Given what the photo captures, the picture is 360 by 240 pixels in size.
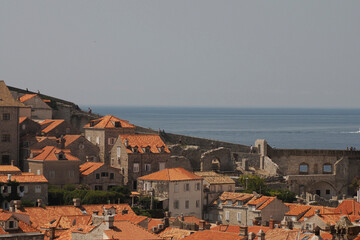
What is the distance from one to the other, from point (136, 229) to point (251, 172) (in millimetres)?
39059

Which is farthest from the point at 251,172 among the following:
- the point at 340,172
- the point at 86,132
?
the point at 86,132

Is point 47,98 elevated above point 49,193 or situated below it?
above

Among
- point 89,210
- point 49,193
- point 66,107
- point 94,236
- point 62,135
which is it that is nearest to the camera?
point 94,236

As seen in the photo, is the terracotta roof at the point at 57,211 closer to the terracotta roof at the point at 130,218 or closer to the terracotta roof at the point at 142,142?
the terracotta roof at the point at 130,218

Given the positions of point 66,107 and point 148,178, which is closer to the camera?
point 148,178

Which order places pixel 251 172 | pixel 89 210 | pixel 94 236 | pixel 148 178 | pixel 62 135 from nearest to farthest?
pixel 94 236 < pixel 89 210 < pixel 148 178 < pixel 62 135 < pixel 251 172

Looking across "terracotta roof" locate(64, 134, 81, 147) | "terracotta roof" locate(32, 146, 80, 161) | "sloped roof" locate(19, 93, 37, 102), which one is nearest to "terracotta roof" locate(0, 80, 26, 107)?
"terracotta roof" locate(64, 134, 81, 147)

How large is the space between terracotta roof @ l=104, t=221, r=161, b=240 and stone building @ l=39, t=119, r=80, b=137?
3344 cm

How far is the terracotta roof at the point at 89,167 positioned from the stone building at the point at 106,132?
3571mm

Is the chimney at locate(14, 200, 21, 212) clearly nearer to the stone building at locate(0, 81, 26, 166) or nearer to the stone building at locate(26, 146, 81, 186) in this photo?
the stone building at locate(26, 146, 81, 186)

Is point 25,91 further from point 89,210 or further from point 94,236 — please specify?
point 94,236

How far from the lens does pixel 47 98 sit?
92.4 meters

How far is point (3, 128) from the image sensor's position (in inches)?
2894

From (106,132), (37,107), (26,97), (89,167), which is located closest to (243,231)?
(89,167)
